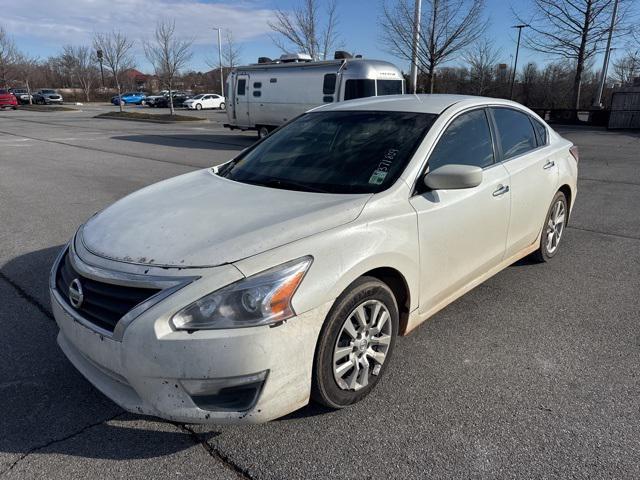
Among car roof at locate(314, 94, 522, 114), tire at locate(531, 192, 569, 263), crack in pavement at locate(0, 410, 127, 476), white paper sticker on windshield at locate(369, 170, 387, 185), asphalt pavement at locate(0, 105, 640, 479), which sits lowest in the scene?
crack in pavement at locate(0, 410, 127, 476)

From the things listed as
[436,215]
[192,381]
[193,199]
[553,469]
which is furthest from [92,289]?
[553,469]

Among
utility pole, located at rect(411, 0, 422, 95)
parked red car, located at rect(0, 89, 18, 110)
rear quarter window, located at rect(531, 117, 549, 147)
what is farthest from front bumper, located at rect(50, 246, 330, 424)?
parked red car, located at rect(0, 89, 18, 110)

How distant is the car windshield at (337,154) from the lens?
3094 millimetres

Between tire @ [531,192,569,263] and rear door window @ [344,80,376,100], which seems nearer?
tire @ [531,192,569,263]

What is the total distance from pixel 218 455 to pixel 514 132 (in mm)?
3441

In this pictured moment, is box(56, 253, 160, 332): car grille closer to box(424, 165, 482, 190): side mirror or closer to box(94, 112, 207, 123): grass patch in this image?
box(424, 165, 482, 190): side mirror

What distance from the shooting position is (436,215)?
3035 mm

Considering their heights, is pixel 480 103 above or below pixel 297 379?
above

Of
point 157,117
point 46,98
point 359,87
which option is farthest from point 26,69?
point 359,87

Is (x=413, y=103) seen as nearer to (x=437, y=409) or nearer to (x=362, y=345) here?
(x=362, y=345)

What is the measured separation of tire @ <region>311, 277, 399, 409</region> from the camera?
2.43 metres

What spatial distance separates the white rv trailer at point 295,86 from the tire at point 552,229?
10.4 metres

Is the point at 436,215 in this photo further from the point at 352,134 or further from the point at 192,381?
the point at 192,381

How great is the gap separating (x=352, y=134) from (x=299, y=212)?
1.12 metres
